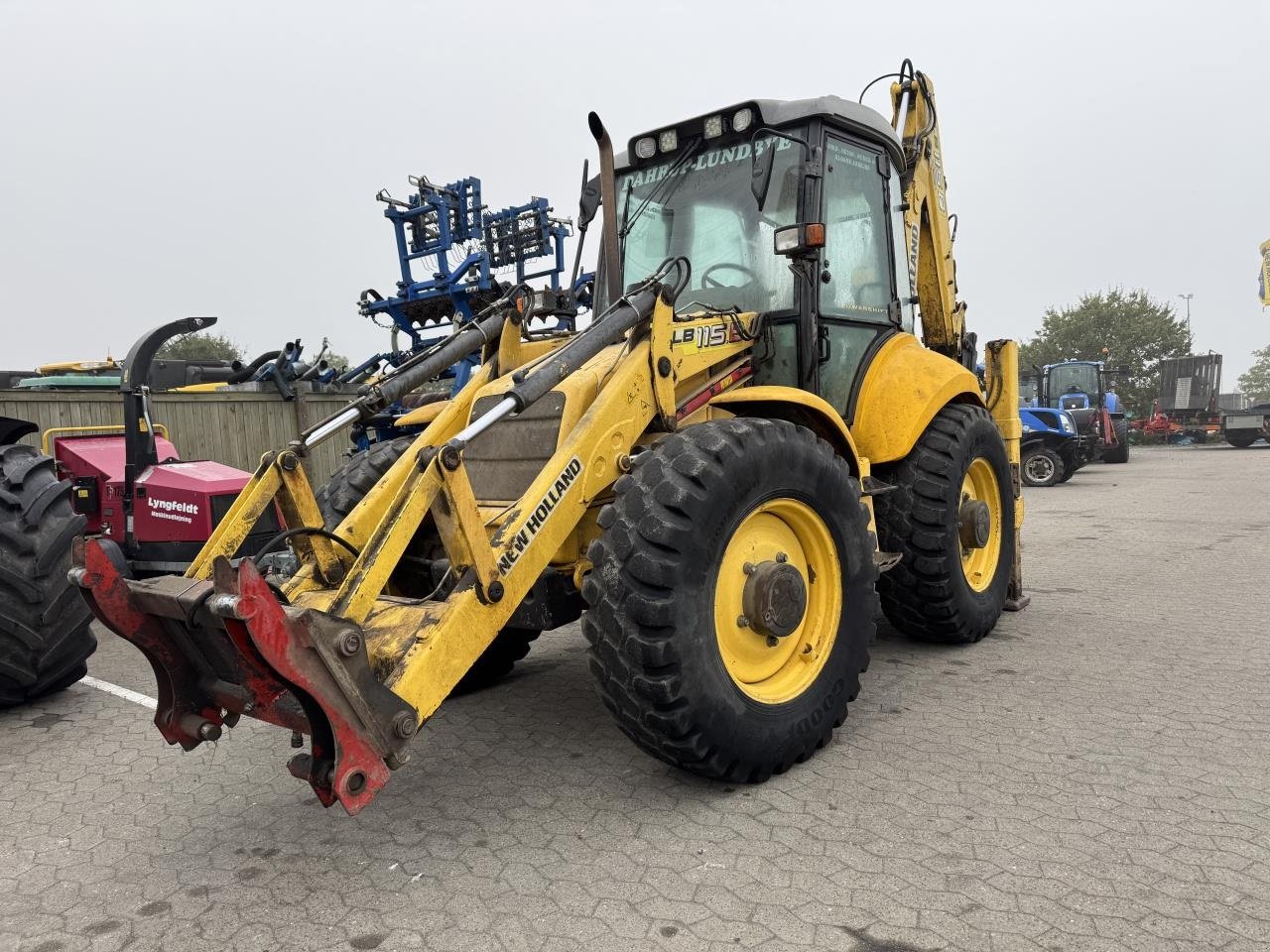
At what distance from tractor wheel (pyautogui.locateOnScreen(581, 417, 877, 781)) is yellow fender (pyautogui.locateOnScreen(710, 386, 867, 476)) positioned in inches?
9.5

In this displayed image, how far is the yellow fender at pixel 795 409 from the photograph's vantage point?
3.70 metres

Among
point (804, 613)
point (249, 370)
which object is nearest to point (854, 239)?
point (804, 613)

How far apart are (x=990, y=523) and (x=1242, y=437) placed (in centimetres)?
2953

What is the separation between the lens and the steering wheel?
4445mm

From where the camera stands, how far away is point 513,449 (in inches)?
151

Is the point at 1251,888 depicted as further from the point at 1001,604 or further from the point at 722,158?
the point at 722,158

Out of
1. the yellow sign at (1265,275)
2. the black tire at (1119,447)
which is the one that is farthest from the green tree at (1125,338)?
the black tire at (1119,447)

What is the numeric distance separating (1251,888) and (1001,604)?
9.86ft

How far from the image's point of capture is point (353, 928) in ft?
7.97

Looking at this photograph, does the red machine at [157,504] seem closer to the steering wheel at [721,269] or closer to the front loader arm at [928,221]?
the steering wheel at [721,269]

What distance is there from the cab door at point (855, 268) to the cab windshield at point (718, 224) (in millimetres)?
226

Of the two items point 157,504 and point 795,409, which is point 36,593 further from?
point 795,409

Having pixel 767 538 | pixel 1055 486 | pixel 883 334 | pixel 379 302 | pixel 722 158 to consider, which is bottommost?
pixel 1055 486

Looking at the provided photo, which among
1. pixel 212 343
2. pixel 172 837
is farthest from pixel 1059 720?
pixel 212 343
